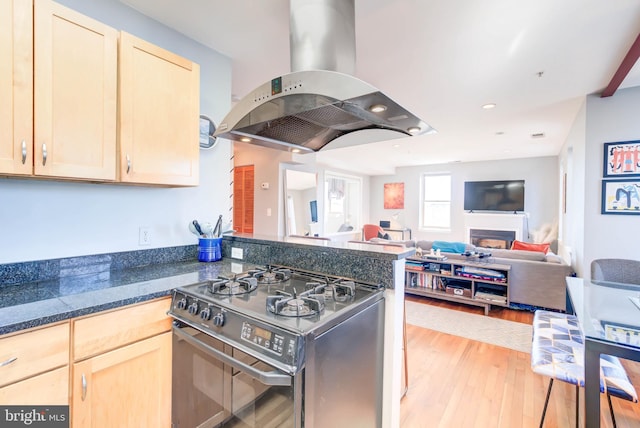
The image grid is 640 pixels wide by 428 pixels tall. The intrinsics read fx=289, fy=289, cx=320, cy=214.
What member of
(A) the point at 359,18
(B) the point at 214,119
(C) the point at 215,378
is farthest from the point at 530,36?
(C) the point at 215,378

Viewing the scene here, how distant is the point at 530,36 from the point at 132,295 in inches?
113

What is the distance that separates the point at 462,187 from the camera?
7.55 meters

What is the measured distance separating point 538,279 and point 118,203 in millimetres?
4268

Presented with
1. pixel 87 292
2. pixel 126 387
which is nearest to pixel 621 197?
pixel 126 387

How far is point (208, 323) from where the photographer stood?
118 cm

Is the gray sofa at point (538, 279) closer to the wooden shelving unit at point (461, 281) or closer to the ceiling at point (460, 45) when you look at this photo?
the wooden shelving unit at point (461, 281)

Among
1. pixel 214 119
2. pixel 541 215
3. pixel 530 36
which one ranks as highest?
pixel 530 36

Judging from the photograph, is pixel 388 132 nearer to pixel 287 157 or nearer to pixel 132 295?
pixel 132 295

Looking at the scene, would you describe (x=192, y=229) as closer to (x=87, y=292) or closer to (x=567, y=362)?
(x=87, y=292)

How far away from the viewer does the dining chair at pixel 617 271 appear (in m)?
2.34

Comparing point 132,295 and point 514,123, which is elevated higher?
point 514,123

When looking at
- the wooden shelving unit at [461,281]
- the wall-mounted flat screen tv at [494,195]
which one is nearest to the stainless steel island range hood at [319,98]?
the wooden shelving unit at [461,281]

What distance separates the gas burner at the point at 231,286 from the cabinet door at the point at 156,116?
2.41 feet

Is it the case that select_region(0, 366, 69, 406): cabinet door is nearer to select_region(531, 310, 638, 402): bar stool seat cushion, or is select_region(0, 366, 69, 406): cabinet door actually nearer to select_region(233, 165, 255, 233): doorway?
select_region(531, 310, 638, 402): bar stool seat cushion
